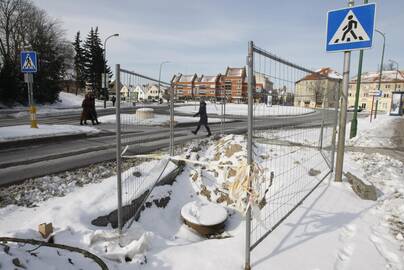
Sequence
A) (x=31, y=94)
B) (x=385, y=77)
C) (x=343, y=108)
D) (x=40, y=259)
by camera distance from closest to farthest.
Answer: (x=40, y=259) < (x=343, y=108) < (x=31, y=94) < (x=385, y=77)

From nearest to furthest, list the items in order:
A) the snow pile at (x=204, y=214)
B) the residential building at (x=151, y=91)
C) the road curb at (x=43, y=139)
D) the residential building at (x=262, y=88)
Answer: the residential building at (x=262, y=88), the residential building at (x=151, y=91), the snow pile at (x=204, y=214), the road curb at (x=43, y=139)

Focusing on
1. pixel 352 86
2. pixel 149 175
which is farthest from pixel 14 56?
Result: pixel 352 86

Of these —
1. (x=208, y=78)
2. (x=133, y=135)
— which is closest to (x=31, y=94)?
(x=133, y=135)

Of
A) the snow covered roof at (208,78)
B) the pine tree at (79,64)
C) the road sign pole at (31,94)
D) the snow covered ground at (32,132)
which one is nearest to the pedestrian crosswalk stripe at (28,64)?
the road sign pole at (31,94)

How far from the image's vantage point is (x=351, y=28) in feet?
15.6

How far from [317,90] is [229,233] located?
3.26 metres

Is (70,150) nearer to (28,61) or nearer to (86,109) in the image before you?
(28,61)

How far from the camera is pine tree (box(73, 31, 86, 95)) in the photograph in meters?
53.7

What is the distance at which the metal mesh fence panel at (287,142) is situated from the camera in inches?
123

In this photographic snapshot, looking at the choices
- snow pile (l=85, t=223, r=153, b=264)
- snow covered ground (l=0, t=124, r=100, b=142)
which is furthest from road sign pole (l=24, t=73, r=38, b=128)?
snow pile (l=85, t=223, r=153, b=264)

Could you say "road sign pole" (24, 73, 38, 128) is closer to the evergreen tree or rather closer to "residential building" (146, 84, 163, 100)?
"residential building" (146, 84, 163, 100)

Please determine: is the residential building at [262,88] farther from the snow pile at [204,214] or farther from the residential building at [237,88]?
the snow pile at [204,214]

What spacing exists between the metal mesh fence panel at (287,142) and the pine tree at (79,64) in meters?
53.4

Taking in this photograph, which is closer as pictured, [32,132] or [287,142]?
[287,142]
